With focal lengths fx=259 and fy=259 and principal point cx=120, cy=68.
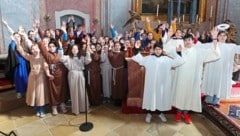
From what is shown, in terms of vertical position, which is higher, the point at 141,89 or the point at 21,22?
the point at 21,22

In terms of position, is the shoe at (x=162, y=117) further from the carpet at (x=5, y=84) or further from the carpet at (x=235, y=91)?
the carpet at (x=5, y=84)

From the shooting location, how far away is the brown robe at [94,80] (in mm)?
5944

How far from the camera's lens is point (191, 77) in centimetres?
536

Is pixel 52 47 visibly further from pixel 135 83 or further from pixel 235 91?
pixel 235 91

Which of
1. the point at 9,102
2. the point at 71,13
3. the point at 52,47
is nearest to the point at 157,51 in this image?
the point at 52,47

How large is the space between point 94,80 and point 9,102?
83.1 inches

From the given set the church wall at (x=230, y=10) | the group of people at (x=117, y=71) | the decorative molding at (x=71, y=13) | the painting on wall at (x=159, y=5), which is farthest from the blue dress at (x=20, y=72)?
the church wall at (x=230, y=10)

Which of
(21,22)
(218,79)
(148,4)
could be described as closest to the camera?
(218,79)

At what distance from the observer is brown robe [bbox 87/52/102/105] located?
5944 millimetres

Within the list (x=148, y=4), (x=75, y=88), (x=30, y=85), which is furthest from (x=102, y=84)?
(x=148, y=4)

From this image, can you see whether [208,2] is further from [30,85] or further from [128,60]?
[30,85]

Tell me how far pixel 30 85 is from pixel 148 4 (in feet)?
21.3

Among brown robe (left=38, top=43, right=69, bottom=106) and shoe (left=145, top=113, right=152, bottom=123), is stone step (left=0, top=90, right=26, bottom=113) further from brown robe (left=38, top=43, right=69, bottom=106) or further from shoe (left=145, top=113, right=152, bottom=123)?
shoe (left=145, top=113, right=152, bottom=123)

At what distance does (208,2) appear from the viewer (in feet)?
34.9
